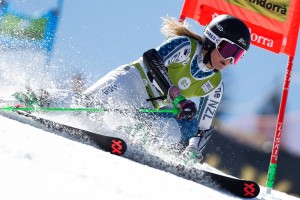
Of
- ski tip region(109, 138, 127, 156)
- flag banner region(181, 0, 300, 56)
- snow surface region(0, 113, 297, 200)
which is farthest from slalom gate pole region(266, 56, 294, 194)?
snow surface region(0, 113, 297, 200)

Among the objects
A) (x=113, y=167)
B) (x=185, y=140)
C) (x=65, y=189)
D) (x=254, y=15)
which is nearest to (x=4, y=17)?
(x=254, y=15)

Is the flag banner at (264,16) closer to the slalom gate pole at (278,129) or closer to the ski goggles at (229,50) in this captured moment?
the slalom gate pole at (278,129)

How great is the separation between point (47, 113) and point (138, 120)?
870 mm

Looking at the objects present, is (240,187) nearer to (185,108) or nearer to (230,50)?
(185,108)

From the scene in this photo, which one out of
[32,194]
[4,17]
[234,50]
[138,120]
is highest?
[4,17]

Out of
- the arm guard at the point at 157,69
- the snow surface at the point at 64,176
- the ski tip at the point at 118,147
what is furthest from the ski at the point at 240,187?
the snow surface at the point at 64,176

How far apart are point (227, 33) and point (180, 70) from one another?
605 mm

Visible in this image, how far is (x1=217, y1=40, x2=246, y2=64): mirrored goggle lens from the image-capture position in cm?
461

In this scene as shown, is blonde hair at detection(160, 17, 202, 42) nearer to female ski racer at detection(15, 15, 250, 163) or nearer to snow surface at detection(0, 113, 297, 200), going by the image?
female ski racer at detection(15, 15, 250, 163)

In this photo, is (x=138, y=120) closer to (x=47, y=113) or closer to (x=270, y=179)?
(x=47, y=113)

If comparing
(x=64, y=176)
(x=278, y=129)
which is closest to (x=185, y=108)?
(x=64, y=176)

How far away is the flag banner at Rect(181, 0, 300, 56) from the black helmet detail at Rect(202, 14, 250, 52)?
1.92 meters

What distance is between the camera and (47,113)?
437 centimetres

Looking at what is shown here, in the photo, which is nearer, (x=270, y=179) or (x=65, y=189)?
(x=65, y=189)
